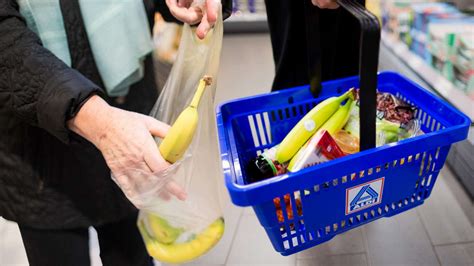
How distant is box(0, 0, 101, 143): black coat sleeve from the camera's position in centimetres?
58

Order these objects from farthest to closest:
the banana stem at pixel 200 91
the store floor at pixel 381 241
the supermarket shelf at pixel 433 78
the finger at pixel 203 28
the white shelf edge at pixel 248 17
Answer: the white shelf edge at pixel 248 17
the supermarket shelf at pixel 433 78
the store floor at pixel 381 241
the finger at pixel 203 28
the banana stem at pixel 200 91

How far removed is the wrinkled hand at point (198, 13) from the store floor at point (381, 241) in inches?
38.3

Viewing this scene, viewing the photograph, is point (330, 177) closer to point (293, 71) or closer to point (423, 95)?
point (423, 95)

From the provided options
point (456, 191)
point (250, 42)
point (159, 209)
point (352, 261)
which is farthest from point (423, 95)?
point (250, 42)

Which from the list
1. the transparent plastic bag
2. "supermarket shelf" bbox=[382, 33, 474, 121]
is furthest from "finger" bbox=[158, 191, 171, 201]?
"supermarket shelf" bbox=[382, 33, 474, 121]

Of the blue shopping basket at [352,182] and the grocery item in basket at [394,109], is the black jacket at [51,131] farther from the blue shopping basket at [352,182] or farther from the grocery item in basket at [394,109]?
the grocery item in basket at [394,109]

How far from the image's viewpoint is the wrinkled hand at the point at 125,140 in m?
0.56

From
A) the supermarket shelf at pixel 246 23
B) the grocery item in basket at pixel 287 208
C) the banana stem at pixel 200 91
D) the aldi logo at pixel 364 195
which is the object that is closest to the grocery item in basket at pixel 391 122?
the aldi logo at pixel 364 195

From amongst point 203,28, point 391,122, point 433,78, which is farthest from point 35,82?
point 433,78

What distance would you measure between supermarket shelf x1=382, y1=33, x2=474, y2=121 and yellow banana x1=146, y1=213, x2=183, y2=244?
4.46ft

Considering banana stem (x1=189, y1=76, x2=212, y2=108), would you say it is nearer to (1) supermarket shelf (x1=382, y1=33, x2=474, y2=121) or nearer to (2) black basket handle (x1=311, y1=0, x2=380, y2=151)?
(2) black basket handle (x1=311, y1=0, x2=380, y2=151)

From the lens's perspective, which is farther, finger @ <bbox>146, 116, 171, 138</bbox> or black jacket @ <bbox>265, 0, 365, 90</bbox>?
black jacket @ <bbox>265, 0, 365, 90</bbox>

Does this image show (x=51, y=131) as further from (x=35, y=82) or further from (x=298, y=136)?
(x=298, y=136)

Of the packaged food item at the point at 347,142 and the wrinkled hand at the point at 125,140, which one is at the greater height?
the wrinkled hand at the point at 125,140
